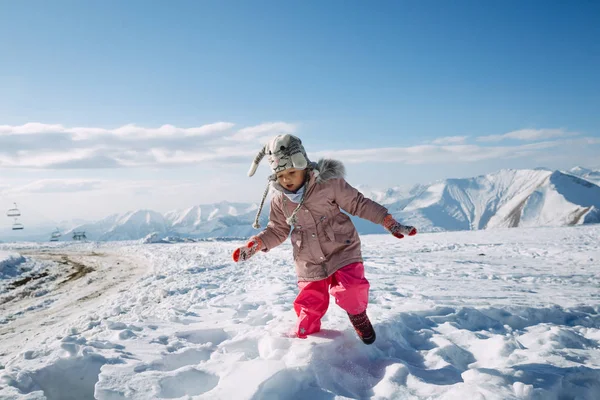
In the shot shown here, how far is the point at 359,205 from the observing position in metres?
3.48

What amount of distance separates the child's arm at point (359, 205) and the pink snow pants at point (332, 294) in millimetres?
485

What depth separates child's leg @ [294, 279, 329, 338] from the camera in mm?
3294

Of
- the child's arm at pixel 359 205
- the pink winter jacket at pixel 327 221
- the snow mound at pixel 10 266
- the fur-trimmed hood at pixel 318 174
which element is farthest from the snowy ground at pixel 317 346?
the snow mound at pixel 10 266

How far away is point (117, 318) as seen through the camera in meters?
5.02

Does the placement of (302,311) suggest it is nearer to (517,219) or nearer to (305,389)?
(305,389)

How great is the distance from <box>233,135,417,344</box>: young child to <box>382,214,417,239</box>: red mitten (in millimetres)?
11

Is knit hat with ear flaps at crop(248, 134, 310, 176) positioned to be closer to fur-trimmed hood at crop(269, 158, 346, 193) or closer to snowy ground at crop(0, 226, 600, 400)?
fur-trimmed hood at crop(269, 158, 346, 193)

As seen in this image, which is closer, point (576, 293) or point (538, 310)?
point (538, 310)

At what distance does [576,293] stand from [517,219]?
329ft

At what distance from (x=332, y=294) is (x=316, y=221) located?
2.37 feet

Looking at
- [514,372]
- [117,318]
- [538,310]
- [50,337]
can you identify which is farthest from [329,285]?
[50,337]

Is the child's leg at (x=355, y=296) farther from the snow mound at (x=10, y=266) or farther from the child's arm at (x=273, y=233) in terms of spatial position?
the snow mound at (x=10, y=266)

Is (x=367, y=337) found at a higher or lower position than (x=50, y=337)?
higher

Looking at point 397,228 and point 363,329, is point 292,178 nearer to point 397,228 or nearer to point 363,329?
point 397,228
